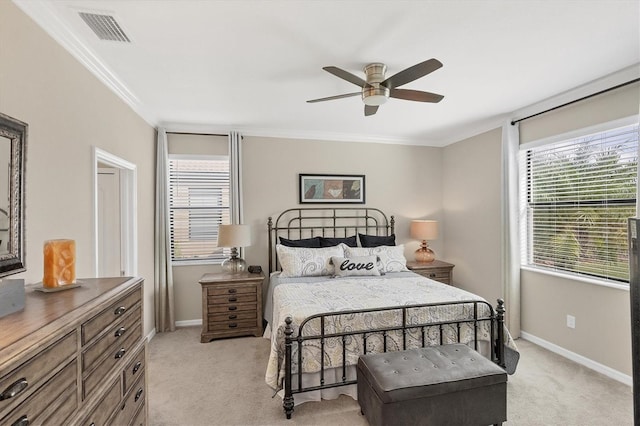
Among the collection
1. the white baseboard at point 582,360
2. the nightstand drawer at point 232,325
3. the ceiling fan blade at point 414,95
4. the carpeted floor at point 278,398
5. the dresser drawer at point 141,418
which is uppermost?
the ceiling fan blade at point 414,95

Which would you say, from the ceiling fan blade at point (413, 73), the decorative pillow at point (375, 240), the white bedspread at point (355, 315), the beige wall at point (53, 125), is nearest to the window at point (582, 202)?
the white bedspread at point (355, 315)

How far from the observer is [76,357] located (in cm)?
119

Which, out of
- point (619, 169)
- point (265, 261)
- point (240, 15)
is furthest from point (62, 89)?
point (619, 169)

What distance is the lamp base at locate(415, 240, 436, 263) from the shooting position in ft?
15.4

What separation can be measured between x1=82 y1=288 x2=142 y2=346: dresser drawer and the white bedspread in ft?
3.59

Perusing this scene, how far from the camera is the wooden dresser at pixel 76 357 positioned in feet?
2.95

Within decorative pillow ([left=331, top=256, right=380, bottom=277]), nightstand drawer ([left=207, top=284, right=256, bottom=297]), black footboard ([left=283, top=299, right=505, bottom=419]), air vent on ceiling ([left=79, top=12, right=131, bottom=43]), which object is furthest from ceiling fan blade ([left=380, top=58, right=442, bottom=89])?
nightstand drawer ([left=207, top=284, right=256, bottom=297])

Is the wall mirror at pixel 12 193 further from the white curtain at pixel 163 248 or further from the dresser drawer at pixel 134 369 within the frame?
the white curtain at pixel 163 248

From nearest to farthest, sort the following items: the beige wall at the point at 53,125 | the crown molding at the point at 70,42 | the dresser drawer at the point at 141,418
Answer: the beige wall at the point at 53,125, the crown molding at the point at 70,42, the dresser drawer at the point at 141,418

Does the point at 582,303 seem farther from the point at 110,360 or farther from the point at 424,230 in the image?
the point at 110,360

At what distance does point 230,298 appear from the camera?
12.3 ft

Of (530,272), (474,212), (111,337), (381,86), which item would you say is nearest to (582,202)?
(530,272)

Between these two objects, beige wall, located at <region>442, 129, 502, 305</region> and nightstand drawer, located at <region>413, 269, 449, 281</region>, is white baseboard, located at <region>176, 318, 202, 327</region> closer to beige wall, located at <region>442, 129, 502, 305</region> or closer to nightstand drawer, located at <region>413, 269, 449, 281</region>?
nightstand drawer, located at <region>413, 269, 449, 281</region>

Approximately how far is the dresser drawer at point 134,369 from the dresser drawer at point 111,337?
0.61ft
